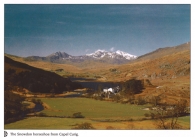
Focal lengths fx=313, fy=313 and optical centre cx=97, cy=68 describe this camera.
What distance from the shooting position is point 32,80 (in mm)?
7977

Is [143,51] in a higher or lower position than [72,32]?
lower

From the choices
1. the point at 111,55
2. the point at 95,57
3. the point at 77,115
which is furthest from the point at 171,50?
the point at 77,115

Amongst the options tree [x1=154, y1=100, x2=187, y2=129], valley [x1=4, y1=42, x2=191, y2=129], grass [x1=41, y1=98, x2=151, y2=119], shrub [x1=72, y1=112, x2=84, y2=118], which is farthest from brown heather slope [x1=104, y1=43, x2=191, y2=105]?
shrub [x1=72, y1=112, x2=84, y2=118]

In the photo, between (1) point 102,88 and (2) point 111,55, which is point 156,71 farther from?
(1) point 102,88

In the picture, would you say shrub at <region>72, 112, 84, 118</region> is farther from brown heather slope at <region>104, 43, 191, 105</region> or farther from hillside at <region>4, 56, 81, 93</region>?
brown heather slope at <region>104, 43, 191, 105</region>

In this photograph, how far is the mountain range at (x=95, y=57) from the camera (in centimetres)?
796

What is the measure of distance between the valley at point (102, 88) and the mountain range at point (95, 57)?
7 cm

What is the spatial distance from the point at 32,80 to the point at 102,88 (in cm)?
180

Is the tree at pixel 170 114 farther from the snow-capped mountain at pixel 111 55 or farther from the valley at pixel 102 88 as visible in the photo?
the snow-capped mountain at pixel 111 55

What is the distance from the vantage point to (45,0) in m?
7.84

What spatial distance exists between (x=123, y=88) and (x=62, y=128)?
1.83m

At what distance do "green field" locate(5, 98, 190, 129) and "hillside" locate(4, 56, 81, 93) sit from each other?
307 millimetres
